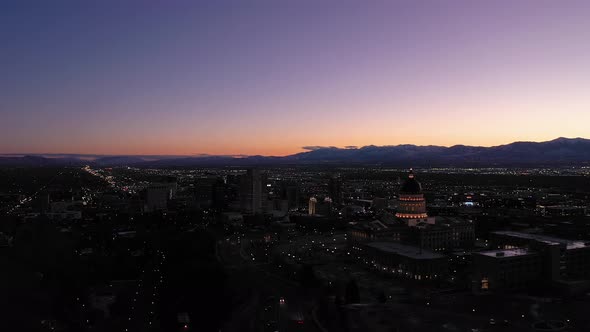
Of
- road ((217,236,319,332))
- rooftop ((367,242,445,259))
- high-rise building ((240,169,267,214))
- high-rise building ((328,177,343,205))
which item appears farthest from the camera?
high-rise building ((328,177,343,205))

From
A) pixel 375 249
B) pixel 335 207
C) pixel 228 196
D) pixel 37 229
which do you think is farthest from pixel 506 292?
pixel 228 196

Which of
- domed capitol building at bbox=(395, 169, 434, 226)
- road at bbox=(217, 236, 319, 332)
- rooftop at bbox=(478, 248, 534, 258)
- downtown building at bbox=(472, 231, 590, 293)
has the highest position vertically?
domed capitol building at bbox=(395, 169, 434, 226)

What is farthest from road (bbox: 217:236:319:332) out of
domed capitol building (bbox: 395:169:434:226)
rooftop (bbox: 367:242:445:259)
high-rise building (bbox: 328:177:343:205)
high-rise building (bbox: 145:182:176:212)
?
high-rise building (bbox: 328:177:343:205)

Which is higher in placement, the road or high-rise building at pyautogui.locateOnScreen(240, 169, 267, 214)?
high-rise building at pyautogui.locateOnScreen(240, 169, 267, 214)

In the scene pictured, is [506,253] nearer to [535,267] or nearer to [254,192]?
[535,267]

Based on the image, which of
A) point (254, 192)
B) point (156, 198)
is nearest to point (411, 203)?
point (254, 192)

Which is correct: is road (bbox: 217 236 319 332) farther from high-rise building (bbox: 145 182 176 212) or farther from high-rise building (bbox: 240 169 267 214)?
high-rise building (bbox: 145 182 176 212)
